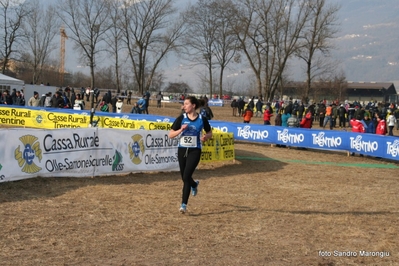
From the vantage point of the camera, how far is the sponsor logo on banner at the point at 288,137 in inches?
862

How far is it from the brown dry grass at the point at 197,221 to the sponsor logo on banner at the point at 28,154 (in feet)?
0.92

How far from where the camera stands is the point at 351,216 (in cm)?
927

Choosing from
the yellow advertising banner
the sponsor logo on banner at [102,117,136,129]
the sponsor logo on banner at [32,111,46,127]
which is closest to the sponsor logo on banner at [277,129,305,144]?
the yellow advertising banner

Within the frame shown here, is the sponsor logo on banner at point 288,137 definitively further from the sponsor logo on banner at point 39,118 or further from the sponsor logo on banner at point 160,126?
the sponsor logo on banner at point 39,118

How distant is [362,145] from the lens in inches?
786

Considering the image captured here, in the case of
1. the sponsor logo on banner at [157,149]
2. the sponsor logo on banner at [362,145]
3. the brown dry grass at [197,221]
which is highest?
the sponsor logo on banner at [157,149]

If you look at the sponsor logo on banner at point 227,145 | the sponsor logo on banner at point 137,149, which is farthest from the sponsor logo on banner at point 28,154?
the sponsor logo on banner at point 227,145

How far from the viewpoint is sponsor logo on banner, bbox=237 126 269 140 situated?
22.9 meters

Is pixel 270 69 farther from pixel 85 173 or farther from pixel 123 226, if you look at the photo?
pixel 123 226

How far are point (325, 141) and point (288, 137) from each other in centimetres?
177

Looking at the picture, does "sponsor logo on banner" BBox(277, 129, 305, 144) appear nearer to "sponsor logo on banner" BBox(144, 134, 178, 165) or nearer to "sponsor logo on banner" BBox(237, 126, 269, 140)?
"sponsor logo on banner" BBox(237, 126, 269, 140)

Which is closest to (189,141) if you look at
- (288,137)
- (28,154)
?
(28,154)

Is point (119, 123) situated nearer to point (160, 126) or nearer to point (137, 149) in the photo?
point (160, 126)

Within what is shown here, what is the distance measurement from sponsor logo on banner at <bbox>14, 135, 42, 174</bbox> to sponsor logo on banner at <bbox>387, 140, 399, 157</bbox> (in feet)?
42.6
